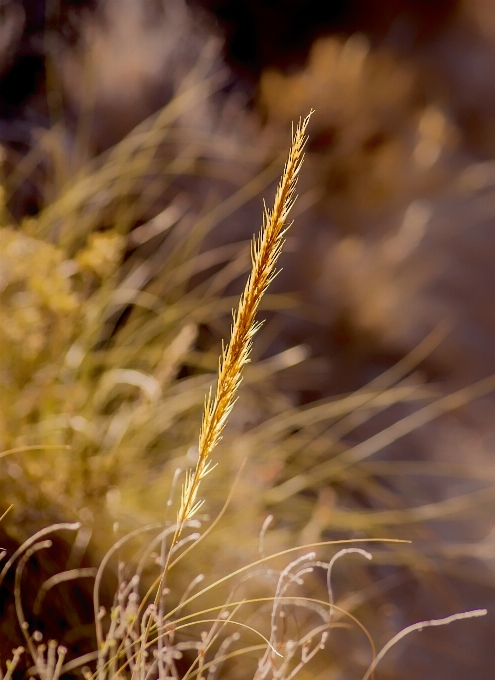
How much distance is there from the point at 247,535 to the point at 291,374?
0.42 m

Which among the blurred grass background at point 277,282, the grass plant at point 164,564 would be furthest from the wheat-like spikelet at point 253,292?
the blurred grass background at point 277,282

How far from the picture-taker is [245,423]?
130 centimetres

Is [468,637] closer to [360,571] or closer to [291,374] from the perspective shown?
[360,571]

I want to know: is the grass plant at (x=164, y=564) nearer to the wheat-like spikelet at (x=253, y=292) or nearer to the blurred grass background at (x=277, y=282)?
the blurred grass background at (x=277, y=282)

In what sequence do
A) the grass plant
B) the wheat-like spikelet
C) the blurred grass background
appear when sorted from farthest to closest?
the blurred grass background, the grass plant, the wheat-like spikelet

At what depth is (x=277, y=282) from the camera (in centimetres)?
150

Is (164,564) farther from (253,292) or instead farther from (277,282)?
(277,282)

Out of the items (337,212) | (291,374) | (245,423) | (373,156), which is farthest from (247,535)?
(373,156)

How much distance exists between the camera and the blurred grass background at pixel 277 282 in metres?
1.02

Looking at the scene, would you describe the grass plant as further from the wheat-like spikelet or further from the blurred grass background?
the wheat-like spikelet

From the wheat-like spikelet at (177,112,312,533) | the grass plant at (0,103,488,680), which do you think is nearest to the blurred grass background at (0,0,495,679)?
the grass plant at (0,103,488,680)

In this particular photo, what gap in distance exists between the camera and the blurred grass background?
1018 mm

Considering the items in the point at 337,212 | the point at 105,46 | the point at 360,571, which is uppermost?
the point at 105,46

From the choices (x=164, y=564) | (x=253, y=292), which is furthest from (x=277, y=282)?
(x=253, y=292)
